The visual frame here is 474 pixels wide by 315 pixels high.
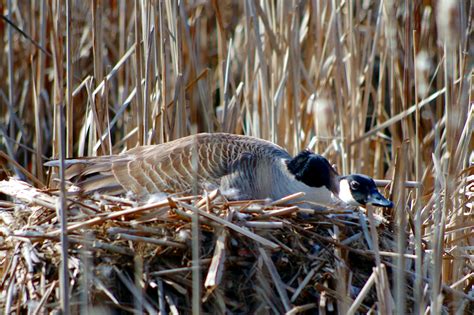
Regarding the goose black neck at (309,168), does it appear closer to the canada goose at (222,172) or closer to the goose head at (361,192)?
the canada goose at (222,172)

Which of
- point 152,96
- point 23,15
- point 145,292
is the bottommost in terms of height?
point 145,292

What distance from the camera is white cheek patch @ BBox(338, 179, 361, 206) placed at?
12.5ft

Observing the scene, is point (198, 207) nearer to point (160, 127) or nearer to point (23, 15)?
point (160, 127)

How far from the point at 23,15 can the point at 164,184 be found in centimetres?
207

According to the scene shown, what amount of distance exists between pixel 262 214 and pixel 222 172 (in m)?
0.56

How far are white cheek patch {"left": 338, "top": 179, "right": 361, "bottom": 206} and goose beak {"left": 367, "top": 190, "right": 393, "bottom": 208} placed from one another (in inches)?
5.2

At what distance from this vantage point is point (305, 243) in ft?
11.1

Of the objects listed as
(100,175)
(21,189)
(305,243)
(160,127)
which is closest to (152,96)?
(160,127)

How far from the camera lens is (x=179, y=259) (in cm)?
318

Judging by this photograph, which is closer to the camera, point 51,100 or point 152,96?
point 152,96

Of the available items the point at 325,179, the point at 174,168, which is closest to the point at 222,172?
the point at 174,168

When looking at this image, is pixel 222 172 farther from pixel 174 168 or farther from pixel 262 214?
pixel 262 214

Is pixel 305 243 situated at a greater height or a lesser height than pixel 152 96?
lesser

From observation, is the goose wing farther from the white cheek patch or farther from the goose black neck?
the white cheek patch
